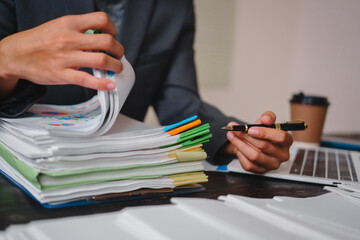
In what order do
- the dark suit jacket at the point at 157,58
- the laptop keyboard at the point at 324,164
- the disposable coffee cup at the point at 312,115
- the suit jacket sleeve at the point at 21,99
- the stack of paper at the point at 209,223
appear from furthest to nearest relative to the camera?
the disposable coffee cup at the point at 312,115
the dark suit jacket at the point at 157,58
the laptop keyboard at the point at 324,164
the suit jacket sleeve at the point at 21,99
the stack of paper at the point at 209,223

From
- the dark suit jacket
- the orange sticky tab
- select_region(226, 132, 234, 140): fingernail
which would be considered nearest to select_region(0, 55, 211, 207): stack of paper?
the orange sticky tab

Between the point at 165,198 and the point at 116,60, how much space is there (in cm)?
23

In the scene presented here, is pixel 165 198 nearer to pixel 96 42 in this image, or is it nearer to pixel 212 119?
pixel 96 42

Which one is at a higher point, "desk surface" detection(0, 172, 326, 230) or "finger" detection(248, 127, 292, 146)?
"finger" detection(248, 127, 292, 146)

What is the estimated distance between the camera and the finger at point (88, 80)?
1.67 ft

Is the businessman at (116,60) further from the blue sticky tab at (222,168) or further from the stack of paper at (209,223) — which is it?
the stack of paper at (209,223)

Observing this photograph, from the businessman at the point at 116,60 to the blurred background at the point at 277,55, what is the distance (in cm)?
191

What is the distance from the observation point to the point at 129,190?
1.76 ft

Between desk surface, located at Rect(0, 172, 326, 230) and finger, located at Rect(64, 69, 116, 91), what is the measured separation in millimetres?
173

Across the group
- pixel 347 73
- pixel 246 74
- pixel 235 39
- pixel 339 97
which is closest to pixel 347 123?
pixel 339 97

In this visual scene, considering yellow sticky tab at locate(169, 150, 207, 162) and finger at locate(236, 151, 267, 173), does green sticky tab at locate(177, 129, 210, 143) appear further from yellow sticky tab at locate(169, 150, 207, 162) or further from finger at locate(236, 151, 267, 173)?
finger at locate(236, 151, 267, 173)

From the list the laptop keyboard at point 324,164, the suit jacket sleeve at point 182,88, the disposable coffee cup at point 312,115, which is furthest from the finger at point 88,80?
the disposable coffee cup at point 312,115

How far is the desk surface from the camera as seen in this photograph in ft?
1.51

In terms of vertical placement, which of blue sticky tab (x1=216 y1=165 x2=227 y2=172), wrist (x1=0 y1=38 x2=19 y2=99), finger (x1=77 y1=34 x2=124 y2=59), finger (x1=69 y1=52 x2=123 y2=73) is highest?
finger (x1=77 y1=34 x2=124 y2=59)
